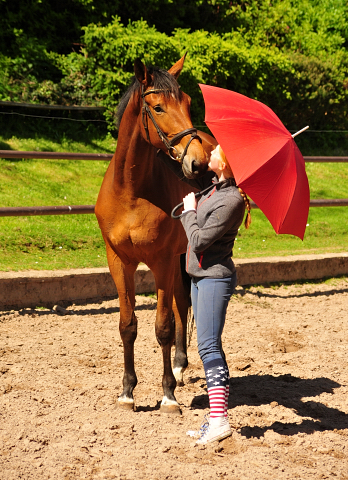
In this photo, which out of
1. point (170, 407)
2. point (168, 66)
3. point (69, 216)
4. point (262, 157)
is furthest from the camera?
point (168, 66)

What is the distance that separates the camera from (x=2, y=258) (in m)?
6.10

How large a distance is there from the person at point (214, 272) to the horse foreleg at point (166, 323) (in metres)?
0.62

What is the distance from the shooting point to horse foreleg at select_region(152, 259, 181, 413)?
11.9 feet

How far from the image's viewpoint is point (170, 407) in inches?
140

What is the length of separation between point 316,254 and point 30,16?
7.58 m

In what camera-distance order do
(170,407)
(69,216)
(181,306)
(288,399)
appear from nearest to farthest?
(170,407) → (288,399) → (181,306) → (69,216)

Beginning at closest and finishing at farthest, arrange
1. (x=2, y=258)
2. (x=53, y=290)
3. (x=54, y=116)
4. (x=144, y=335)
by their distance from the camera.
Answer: (x=144, y=335) < (x=53, y=290) < (x=2, y=258) < (x=54, y=116)

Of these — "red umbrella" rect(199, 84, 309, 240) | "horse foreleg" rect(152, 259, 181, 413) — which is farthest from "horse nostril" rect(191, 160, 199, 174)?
"horse foreleg" rect(152, 259, 181, 413)

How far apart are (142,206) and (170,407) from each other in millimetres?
1364

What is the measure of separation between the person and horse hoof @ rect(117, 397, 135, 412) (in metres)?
0.71

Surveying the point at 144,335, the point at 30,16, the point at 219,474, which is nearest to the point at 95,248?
the point at 144,335

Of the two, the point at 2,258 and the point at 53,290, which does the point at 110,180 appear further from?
the point at 2,258

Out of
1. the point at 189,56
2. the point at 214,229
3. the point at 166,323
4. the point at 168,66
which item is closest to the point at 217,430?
the point at 166,323

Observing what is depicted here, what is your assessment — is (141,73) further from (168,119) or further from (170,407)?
(170,407)
